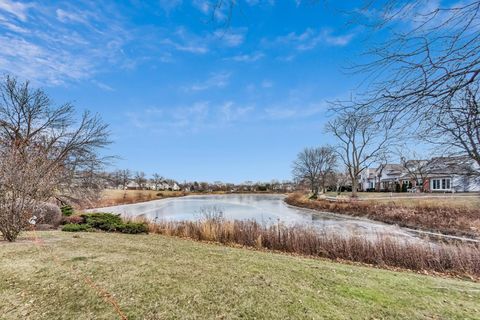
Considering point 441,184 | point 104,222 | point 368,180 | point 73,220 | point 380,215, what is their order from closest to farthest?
point 104,222 → point 73,220 → point 380,215 → point 441,184 → point 368,180

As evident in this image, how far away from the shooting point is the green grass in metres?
3.27

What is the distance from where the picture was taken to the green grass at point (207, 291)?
327 cm

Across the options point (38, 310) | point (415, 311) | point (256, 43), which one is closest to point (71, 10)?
point (256, 43)

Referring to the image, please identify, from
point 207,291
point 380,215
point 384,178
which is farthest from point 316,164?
point 207,291

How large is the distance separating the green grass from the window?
40205 mm

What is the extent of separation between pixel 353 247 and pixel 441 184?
128 ft

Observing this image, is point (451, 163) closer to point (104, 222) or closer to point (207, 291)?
point (207, 291)

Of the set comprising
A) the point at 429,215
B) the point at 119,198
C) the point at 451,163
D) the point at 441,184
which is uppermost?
the point at 451,163

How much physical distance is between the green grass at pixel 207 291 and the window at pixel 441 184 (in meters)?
40.2

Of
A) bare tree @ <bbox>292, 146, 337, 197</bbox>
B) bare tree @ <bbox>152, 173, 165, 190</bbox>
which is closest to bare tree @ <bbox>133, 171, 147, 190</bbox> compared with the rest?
bare tree @ <bbox>152, 173, 165, 190</bbox>

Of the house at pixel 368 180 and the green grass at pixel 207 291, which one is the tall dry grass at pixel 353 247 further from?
the house at pixel 368 180

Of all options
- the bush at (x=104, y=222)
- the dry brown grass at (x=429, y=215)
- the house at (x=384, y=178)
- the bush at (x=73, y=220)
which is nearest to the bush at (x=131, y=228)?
the bush at (x=104, y=222)

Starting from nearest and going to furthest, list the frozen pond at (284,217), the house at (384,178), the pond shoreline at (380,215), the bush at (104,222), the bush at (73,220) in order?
the bush at (104,222), the bush at (73,220), the frozen pond at (284,217), the pond shoreline at (380,215), the house at (384,178)

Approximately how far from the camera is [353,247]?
8.68 metres
